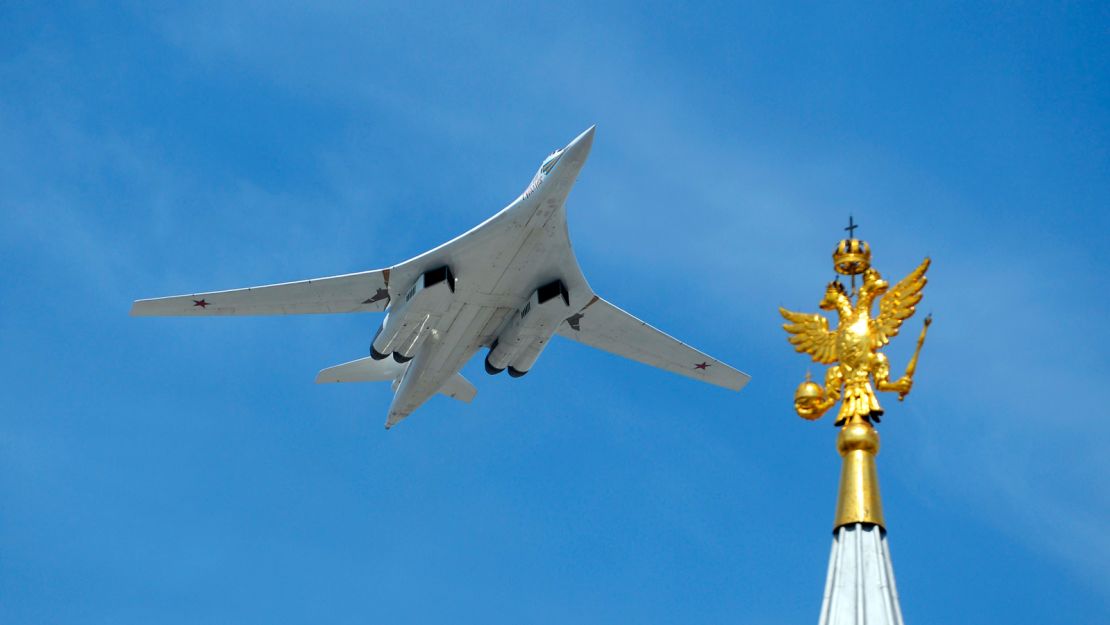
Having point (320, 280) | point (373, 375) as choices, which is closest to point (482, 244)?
point (320, 280)

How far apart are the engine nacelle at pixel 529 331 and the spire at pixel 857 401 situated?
81.8 ft

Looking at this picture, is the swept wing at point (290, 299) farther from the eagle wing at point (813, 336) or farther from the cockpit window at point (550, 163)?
the eagle wing at point (813, 336)

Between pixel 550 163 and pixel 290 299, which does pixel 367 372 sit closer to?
pixel 290 299

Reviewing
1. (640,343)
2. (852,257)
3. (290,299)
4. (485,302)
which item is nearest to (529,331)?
(485,302)

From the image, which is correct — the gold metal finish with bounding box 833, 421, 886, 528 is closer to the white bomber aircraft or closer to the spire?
the spire

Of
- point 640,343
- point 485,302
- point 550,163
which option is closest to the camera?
point 550,163

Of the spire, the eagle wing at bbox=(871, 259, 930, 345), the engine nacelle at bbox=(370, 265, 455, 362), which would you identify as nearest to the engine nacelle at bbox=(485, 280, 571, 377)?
the engine nacelle at bbox=(370, 265, 455, 362)

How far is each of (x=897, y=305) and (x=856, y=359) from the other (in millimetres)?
1171

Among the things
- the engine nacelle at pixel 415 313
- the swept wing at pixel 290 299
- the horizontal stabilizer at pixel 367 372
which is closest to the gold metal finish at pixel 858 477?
the engine nacelle at pixel 415 313

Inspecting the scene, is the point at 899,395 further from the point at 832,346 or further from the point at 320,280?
the point at 320,280

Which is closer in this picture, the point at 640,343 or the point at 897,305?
the point at 897,305

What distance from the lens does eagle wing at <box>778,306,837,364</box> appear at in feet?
79.4

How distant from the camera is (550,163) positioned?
158ft

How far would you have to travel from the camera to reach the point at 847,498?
22453 mm
